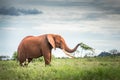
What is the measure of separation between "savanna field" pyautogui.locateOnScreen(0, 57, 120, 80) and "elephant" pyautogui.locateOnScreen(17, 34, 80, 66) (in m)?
0.08

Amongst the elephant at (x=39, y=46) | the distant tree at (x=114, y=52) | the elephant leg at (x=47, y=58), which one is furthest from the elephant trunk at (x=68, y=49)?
the distant tree at (x=114, y=52)

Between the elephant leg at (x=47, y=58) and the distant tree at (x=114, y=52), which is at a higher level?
the distant tree at (x=114, y=52)

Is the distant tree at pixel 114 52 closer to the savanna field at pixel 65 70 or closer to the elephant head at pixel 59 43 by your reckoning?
the savanna field at pixel 65 70

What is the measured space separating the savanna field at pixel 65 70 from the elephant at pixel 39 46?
0.08 metres

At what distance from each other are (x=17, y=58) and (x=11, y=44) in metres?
0.14

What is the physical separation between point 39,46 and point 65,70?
0.43 meters

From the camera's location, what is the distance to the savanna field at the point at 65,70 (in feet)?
9.73

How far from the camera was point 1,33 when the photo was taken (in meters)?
3.44

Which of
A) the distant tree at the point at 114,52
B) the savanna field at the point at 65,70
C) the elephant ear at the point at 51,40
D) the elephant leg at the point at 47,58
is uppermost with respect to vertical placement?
the elephant ear at the point at 51,40

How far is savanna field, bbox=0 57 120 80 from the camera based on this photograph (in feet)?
9.73

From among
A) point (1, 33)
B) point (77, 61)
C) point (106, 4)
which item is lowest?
point (77, 61)

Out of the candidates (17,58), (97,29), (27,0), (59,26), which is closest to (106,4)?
(97,29)

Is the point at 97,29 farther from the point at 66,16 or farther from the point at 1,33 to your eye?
the point at 1,33

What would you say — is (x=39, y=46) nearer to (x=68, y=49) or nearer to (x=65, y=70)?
(x=68, y=49)
